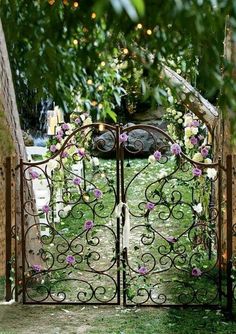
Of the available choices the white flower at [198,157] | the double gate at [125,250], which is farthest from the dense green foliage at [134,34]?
the white flower at [198,157]

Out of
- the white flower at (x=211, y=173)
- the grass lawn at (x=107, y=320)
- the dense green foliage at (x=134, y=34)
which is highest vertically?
the dense green foliage at (x=134, y=34)

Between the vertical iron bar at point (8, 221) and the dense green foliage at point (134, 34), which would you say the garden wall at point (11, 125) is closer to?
the vertical iron bar at point (8, 221)

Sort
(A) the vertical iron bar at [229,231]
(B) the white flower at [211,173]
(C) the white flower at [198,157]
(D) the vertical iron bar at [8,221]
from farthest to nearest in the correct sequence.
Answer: (C) the white flower at [198,157] → (B) the white flower at [211,173] → (D) the vertical iron bar at [8,221] → (A) the vertical iron bar at [229,231]

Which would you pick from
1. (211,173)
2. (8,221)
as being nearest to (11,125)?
(8,221)

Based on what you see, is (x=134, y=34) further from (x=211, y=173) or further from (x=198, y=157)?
(x=198, y=157)

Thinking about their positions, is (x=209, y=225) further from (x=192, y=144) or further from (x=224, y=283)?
(x=192, y=144)

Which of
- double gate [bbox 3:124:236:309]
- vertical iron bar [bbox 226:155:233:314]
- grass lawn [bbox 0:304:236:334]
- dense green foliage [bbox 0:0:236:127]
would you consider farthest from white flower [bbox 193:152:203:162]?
dense green foliage [bbox 0:0:236:127]

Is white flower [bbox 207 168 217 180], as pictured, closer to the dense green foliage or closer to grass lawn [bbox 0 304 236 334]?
grass lawn [bbox 0 304 236 334]

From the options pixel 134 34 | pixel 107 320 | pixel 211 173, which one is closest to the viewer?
pixel 134 34

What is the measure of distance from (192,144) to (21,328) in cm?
183

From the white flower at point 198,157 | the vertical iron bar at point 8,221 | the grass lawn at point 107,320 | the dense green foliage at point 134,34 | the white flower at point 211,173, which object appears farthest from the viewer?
the white flower at point 198,157

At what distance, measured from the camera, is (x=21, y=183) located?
158 inches

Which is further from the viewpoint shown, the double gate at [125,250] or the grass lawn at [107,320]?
the double gate at [125,250]

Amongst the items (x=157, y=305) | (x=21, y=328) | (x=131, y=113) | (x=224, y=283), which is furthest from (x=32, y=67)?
(x=131, y=113)
